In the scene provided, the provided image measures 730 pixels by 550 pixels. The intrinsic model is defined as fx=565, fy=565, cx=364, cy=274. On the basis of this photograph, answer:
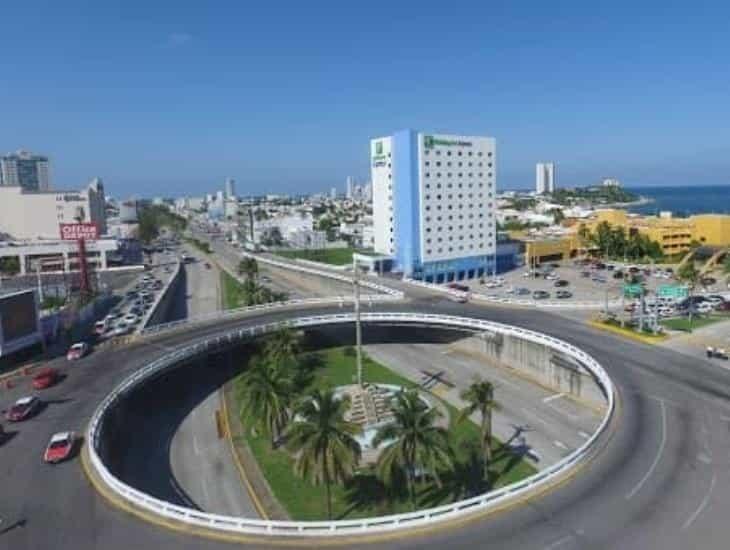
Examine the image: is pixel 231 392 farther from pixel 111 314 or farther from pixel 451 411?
pixel 111 314

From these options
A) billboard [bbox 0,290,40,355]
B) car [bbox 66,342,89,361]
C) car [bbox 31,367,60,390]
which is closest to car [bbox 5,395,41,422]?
car [bbox 31,367,60,390]

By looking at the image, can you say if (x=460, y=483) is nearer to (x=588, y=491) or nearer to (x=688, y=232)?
(x=588, y=491)

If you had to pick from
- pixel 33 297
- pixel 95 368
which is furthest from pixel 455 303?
pixel 33 297

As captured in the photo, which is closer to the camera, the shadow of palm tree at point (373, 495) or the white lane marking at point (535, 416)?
the shadow of palm tree at point (373, 495)

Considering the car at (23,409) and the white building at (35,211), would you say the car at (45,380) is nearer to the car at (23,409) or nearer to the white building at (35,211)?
the car at (23,409)

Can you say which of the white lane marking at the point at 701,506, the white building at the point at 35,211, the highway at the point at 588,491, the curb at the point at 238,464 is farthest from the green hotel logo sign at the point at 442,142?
the white building at the point at 35,211
